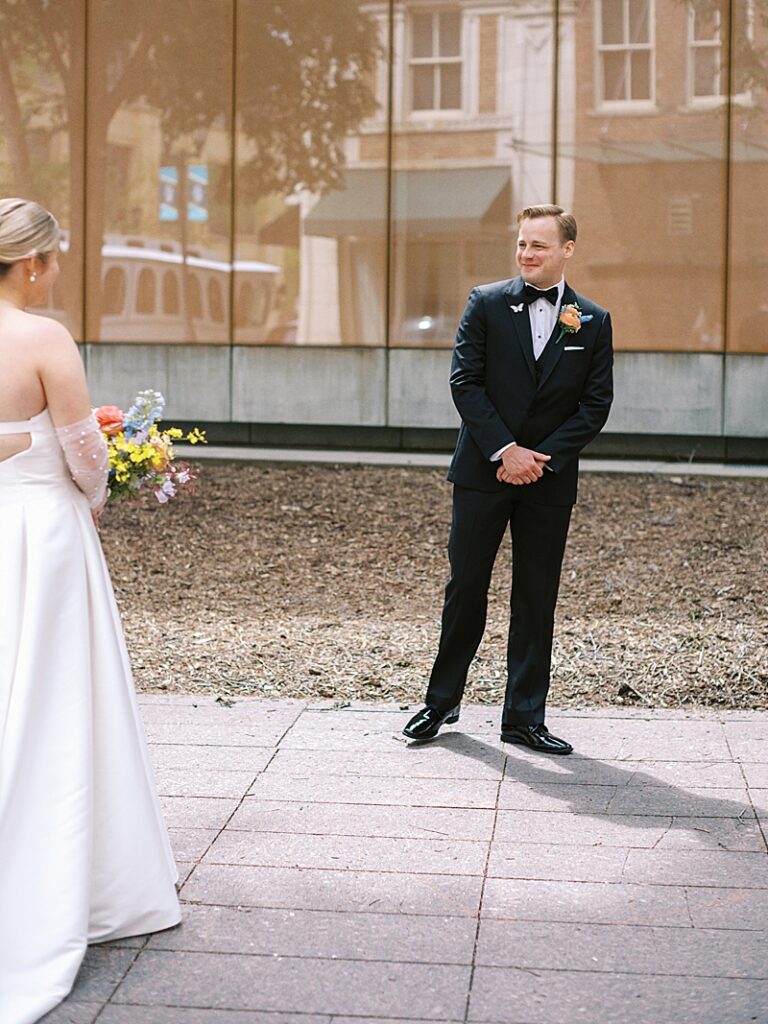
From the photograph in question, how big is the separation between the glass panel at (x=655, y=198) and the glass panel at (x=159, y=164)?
418 centimetres

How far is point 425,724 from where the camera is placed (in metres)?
6.30

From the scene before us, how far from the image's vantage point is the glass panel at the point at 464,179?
1658 cm

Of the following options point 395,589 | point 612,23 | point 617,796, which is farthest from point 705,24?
point 617,796

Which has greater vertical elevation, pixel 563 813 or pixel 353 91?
pixel 353 91

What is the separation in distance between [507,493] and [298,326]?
11300 mm

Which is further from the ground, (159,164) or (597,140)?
(597,140)

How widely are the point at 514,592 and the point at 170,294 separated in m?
12.0

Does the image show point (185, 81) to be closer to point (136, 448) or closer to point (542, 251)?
point (542, 251)

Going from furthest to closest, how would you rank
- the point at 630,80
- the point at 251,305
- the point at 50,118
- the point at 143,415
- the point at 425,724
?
the point at 50,118 < the point at 251,305 < the point at 630,80 < the point at 425,724 < the point at 143,415

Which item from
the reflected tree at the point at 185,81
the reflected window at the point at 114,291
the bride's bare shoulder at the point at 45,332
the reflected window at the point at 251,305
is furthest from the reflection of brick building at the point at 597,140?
the bride's bare shoulder at the point at 45,332

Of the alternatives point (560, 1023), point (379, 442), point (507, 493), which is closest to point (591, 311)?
point (507, 493)

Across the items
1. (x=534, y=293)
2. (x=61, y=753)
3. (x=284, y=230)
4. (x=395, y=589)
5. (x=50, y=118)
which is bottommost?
(x=395, y=589)

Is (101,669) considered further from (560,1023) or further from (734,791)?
(734,791)

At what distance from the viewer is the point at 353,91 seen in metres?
17.0
